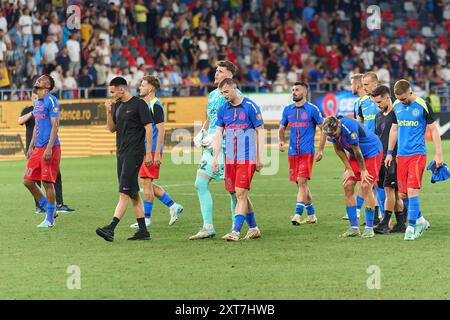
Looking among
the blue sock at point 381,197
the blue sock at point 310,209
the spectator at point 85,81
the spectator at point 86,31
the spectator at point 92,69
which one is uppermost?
the spectator at point 86,31

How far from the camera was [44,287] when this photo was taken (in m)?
10.1

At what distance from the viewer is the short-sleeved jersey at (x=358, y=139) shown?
13500mm

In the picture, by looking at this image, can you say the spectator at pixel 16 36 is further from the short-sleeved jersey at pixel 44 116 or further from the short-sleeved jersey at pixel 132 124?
the short-sleeved jersey at pixel 132 124

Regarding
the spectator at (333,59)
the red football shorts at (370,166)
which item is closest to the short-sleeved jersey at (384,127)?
the red football shorts at (370,166)

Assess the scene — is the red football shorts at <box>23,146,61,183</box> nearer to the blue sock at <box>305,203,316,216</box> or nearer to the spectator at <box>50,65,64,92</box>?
A: the blue sock at <box>305,203,316,216</box>

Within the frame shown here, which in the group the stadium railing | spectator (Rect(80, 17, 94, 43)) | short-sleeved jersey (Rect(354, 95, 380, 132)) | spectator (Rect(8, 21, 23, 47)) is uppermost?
spectator (Rect(80, 17, 94, 43))

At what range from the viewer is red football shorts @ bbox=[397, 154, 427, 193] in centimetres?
1345

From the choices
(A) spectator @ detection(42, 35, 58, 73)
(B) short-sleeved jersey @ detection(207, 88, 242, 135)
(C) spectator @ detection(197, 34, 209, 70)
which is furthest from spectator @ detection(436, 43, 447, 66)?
(B) short-sleeved jersey @ detection(207, 88, 242, 135)

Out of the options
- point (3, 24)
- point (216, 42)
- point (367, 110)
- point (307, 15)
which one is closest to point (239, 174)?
point (367, 110)

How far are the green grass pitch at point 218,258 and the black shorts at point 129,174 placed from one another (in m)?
0.66

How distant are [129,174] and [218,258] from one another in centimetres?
199

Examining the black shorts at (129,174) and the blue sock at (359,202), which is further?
the blue sock at (359,202)

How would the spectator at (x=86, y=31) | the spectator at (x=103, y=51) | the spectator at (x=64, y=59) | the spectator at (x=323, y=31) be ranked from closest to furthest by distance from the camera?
1. the spectator at (x=64, y=59)
2. the spectator at (x=103, y=51)
3. the spectator at (x=86, y=31)
4. the spectator at (x=323, y=31)

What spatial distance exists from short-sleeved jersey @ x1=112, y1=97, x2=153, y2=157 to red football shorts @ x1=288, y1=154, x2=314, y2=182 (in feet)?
11.8
